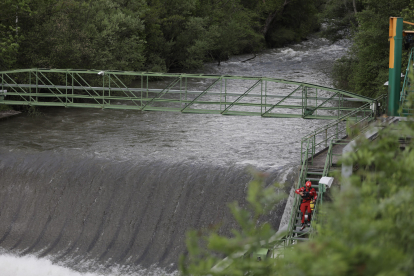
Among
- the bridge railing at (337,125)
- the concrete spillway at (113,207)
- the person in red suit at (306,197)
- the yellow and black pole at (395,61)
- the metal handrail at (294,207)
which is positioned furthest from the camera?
the concrete spillway at (113,207)

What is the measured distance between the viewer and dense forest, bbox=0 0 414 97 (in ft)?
112

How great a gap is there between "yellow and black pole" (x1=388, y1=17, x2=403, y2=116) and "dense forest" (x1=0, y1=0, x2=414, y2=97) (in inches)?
426

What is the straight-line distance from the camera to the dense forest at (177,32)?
112ft

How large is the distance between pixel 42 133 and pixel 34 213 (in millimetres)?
8950

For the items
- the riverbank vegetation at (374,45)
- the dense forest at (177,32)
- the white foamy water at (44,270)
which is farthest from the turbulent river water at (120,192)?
the dense forest at (177,32)

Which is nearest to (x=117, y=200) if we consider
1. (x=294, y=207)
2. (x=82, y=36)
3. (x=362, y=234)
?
(x=294, y=207)

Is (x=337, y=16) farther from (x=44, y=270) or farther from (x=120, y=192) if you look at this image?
(x=44, y=270)

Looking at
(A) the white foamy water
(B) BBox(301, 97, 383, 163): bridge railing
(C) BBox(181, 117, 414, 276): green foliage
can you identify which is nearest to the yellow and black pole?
(B) BBox(301, 97, 383, 163): bridge railing

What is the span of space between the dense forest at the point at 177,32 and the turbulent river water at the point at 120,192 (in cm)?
819

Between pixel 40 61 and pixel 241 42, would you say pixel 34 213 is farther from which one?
pixel 241 42

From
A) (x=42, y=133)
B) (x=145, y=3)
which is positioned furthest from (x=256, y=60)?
(x=42, y=133)

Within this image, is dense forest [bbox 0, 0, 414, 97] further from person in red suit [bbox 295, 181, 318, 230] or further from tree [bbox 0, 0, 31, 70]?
person in red suit [bbox 295, 181, 318, 230]

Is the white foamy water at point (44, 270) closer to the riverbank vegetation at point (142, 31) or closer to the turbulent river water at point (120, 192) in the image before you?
the turbulent river water at point (120, 192)

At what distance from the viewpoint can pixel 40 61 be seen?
116 feet
